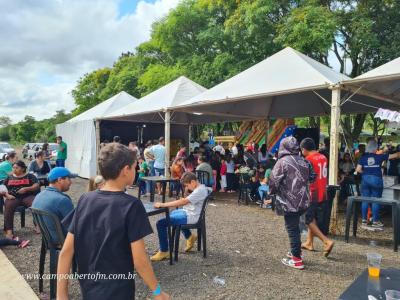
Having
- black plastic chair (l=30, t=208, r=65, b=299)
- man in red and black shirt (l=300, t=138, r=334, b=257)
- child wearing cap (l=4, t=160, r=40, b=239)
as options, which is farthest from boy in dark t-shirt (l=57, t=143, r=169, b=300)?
child wearing cap (l=4, t=160, r=40, b=239)

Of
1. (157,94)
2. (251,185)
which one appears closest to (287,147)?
(251,185)

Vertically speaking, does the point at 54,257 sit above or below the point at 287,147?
below

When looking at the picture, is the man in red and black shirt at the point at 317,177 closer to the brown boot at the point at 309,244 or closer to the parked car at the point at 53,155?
the brown boot at the point at 309,244

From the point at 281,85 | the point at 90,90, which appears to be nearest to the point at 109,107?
the point at 281,85

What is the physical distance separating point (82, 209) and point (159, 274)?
2.58 metres

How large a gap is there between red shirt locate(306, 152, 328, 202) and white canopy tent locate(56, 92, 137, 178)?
998 cm

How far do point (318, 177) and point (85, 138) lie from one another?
10986mm

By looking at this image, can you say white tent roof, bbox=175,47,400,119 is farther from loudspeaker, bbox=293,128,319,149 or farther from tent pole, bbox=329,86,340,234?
loudspeaker, bbox=293,128,319,149

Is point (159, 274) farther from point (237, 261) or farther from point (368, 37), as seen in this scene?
point (368, 37)

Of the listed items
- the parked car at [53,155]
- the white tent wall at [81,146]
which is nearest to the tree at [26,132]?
the parked car at [53,155]

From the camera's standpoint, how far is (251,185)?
908 centimetres

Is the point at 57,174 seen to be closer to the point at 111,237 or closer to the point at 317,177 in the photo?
the point at 111,237

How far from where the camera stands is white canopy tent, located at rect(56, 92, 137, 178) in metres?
13.4

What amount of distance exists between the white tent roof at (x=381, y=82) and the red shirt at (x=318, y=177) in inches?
68.0
